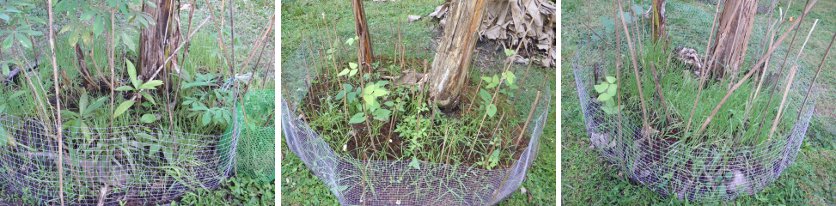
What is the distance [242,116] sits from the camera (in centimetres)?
209

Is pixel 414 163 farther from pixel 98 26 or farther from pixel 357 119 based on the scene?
pixel 98 26

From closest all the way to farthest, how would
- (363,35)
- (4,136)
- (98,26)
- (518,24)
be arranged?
(98,26), (4,136), (363,35), (518,24)

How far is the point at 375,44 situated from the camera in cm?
247

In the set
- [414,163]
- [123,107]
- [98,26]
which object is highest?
[98,26]

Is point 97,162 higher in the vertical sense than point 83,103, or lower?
lower

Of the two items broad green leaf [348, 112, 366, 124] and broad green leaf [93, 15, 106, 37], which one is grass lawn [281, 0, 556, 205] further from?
broad green leaf [93, 15, 106, 37]

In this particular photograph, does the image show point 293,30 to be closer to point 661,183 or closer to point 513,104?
point 513,104

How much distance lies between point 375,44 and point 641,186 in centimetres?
112

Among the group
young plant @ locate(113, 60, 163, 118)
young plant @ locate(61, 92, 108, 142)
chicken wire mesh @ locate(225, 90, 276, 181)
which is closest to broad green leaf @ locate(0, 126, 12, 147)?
young plant @ locate(61, 92, 108, 142)

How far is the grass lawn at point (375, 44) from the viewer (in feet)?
7.00

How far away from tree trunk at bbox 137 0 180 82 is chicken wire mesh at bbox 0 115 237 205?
21cm

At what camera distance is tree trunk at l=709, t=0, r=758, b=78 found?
82.9 inches

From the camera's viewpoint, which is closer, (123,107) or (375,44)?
(123,107)

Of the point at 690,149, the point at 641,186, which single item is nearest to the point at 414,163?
the point at 641,186
